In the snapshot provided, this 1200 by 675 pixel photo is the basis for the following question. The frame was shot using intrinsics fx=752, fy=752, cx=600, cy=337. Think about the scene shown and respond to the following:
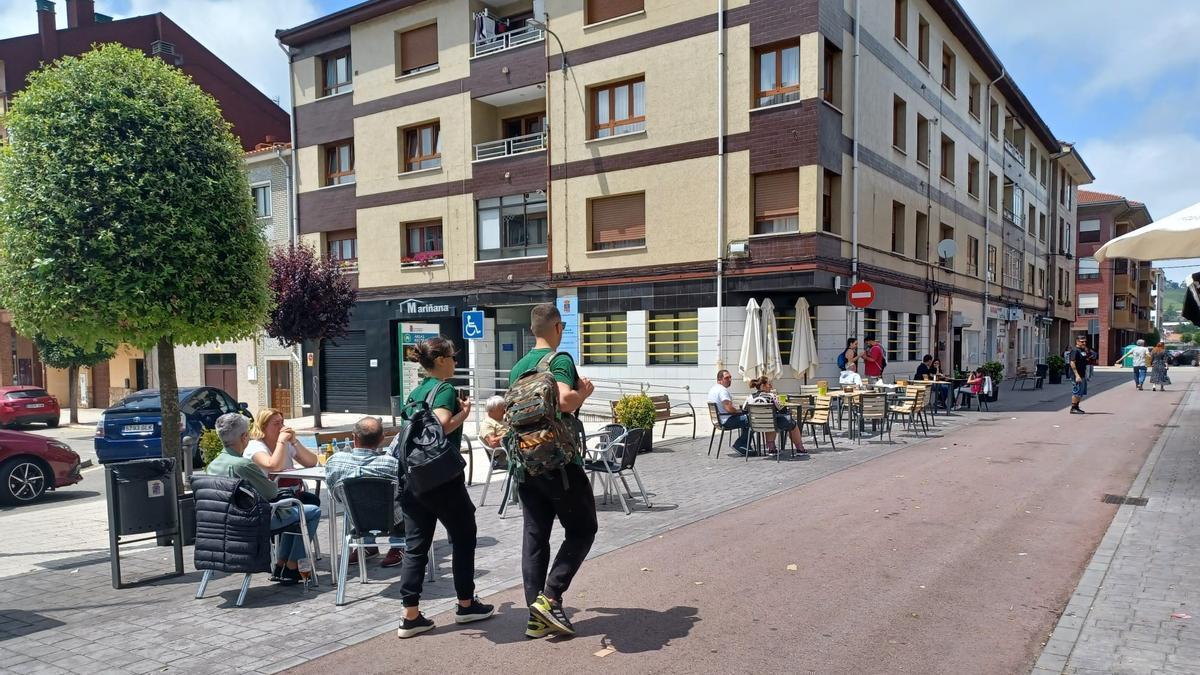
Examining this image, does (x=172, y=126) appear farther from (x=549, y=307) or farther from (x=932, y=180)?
(x=932, y=180)

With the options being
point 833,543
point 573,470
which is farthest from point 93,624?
point 833,543

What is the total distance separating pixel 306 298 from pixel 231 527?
16.3 m

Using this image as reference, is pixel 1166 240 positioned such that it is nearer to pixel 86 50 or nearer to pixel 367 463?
pixel 367 463

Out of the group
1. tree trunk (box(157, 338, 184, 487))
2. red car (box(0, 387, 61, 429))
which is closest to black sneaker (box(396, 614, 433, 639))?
tree trunk (box(157, 338, 184, 487))

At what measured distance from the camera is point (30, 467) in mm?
10219

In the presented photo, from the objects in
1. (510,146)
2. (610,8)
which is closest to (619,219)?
(510,146)

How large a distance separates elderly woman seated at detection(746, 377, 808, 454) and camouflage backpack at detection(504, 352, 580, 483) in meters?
7.61

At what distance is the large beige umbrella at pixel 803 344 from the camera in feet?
58.1

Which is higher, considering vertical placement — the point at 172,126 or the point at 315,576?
the point at 172,126

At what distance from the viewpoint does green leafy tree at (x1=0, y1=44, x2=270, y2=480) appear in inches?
274

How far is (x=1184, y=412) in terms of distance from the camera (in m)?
18.4

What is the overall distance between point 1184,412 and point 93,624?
22.1 m

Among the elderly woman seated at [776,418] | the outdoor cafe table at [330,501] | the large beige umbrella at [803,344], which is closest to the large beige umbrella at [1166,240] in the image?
the elderly woman seated at [776,418]

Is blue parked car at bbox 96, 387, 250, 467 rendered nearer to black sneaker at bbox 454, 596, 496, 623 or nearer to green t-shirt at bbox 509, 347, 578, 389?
black sneaker at bbox 454, 596, 496, 623
